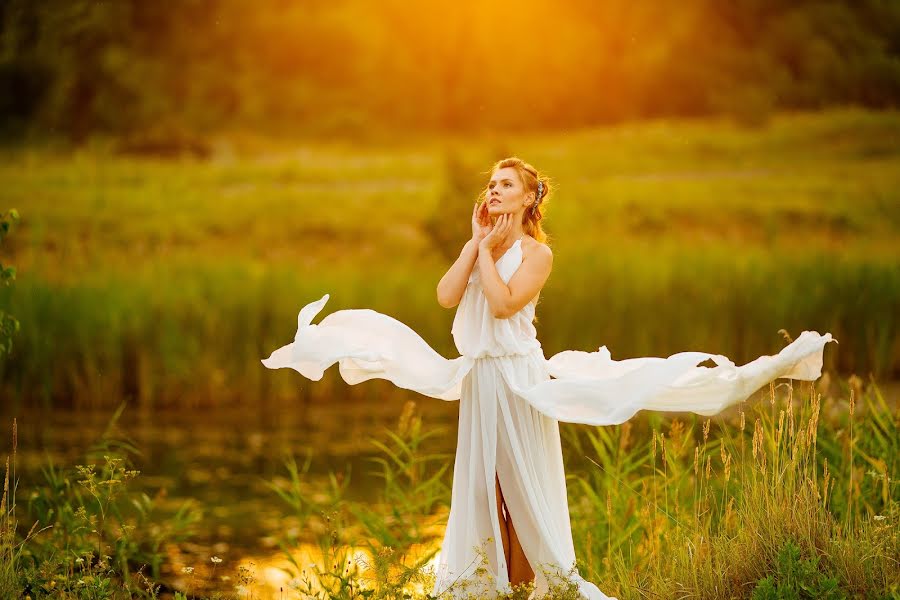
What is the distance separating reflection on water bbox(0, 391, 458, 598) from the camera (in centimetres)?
718

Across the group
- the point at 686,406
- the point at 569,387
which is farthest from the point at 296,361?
the point at 686,406

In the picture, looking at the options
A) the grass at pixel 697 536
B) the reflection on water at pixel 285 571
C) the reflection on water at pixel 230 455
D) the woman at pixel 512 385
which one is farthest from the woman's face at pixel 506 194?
the reflection on water at pixel 230 455

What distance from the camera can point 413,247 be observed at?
815 inches

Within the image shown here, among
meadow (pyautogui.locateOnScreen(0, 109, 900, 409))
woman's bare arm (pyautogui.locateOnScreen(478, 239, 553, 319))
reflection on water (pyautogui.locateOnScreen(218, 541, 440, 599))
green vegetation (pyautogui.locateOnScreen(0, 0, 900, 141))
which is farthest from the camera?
green vegetation (pyautogui.locateOnScreen(0, 0, 900, 141))

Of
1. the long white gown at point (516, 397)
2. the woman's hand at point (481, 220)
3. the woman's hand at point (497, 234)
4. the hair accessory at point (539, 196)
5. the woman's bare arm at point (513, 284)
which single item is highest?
the hair accessory at point (539, 196)

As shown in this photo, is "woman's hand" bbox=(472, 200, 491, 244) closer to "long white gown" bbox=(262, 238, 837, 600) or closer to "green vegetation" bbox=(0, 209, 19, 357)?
"long white gown" bbox=(262, 238, 837, 600)

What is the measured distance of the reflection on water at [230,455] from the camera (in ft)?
23.5

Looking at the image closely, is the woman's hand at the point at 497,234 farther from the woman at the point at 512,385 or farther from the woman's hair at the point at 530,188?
the woman's hair at the point at 530,188

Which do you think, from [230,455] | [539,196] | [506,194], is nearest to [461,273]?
[506,194]

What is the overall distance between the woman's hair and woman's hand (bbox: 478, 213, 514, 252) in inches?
5.9

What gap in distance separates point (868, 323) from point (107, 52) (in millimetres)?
21675

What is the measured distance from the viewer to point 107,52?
28719mm

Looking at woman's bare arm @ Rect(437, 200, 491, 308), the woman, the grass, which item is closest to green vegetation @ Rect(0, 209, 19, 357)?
the grass

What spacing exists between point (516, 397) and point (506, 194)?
685 mm
